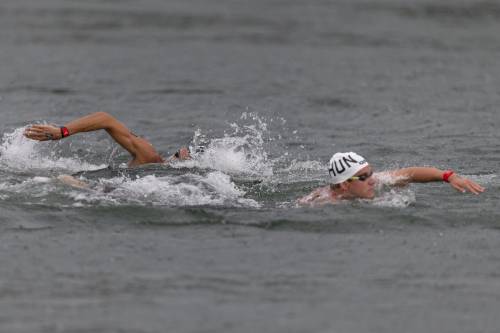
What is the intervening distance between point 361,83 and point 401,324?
613 inches

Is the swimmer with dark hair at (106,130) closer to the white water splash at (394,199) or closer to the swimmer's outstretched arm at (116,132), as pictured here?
the swimmer's outstretched arm at (116,132)

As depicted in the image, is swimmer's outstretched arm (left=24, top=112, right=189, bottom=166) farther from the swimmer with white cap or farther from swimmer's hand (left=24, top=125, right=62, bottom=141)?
the swimmer with white cap

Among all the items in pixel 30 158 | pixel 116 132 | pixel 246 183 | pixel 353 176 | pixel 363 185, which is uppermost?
pixel 116 132

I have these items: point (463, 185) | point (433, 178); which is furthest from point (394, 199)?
point (463, 185)

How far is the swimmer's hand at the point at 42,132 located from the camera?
46.8 feet

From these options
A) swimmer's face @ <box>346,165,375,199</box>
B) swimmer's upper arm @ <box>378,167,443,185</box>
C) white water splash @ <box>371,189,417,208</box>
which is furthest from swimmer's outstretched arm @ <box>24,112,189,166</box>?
swimmer's upper arm @ <box>378,167,443,185</box>

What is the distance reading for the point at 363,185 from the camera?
45.4 ft

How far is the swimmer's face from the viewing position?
45.4ft

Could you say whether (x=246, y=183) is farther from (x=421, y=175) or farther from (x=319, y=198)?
(x=421, y=175)

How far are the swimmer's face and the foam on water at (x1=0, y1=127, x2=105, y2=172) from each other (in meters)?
4.67

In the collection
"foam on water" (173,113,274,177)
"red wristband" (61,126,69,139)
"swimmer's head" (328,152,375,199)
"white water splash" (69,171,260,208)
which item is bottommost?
"foam on water" (173,113,274,177)

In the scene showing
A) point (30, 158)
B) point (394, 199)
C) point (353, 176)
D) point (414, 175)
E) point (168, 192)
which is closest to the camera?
point (414, 175)

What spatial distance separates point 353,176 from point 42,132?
4244 millimetres

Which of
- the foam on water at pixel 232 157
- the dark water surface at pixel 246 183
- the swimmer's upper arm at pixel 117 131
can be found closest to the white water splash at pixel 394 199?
the dark water surface at pixel 246 183
